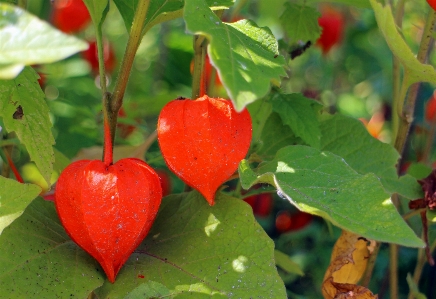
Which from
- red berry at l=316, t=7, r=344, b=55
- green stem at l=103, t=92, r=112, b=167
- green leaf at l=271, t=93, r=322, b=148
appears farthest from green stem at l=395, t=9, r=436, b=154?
red berry at l=316, t=7, r=344, b=55

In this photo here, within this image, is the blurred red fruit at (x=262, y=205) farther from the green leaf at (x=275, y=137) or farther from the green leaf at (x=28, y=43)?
the green leaf at (x=28, y=43)

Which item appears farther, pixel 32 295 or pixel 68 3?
pixel 68 3

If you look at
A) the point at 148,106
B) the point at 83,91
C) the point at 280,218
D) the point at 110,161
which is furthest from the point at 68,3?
the point at 110,161

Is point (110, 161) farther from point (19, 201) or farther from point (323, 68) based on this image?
point (323, 68)

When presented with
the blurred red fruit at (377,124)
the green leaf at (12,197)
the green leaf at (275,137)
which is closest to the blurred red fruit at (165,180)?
the green leaf at (275,137)

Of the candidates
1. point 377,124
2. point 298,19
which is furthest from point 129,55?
point 377,124

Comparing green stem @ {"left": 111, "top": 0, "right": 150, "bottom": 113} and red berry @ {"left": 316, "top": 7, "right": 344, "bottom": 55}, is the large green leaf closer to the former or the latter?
green stem @ {"left": 111, "top": 0, "right": 150, "bottom": 113}
